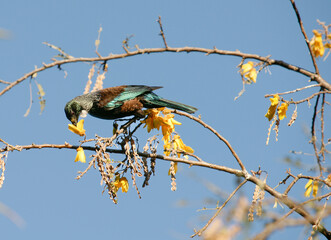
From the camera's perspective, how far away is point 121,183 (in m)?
3.54

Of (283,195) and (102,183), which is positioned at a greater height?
(102,183)

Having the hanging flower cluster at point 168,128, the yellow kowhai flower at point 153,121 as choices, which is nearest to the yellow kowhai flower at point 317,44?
the hanging flower cluster at point 168,128

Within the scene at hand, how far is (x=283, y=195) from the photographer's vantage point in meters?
3.08

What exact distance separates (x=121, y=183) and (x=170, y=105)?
1.53m

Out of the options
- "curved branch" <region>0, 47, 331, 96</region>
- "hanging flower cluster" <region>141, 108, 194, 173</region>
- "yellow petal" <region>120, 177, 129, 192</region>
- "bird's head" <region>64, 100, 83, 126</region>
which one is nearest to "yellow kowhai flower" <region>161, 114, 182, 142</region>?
"hanging flower cluster" <region>141, 108, 194, 173</region>

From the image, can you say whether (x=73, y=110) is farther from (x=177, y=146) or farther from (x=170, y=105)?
(x=177, y=146)

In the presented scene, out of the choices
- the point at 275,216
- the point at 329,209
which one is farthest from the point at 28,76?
the point at 329,209

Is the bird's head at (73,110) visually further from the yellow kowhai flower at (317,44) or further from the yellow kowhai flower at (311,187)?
the yellow kowhai flower at (317,44)

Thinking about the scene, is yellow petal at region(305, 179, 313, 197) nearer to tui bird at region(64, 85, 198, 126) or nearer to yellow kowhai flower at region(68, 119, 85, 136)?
tui bird at region(64, 85, 198, 126)

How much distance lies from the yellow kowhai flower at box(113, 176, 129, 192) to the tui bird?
55.2 inches

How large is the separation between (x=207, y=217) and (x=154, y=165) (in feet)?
3.18

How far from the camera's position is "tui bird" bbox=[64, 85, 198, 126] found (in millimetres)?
4969

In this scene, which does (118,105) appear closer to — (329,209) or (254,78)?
(254,78)

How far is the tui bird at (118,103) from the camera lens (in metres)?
4.97
